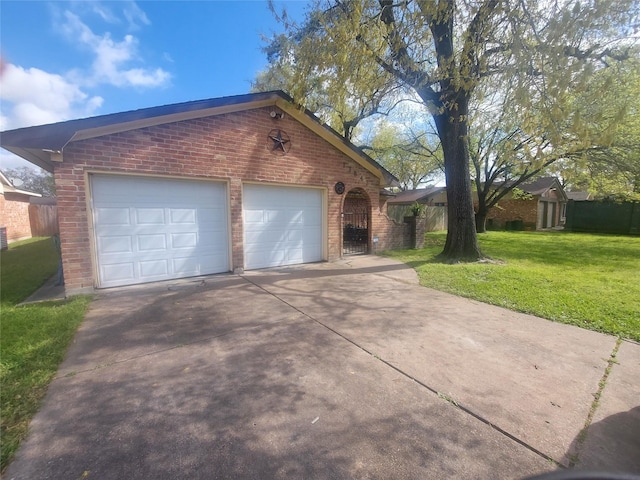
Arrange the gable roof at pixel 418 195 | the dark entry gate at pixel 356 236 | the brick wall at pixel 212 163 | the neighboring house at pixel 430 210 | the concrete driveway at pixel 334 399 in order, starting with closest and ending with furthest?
the concrete driveway at pixel 334 399 → the brick wall at pixel 212 163 → the dark entry gate at pixel 356 236 → the neighboring house at pixel 430 210 → the gable roof at pixel 418 195

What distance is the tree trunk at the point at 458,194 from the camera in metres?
8.23

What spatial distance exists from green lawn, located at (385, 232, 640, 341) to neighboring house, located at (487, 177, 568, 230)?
12.8 m

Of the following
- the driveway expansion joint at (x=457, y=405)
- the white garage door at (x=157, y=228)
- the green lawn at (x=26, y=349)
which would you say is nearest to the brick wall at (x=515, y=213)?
the white garage door at (x=157, y=228)

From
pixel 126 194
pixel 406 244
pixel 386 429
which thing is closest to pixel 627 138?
pixel 406 244

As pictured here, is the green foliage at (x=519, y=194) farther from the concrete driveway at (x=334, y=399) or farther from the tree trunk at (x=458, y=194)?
the concrete driveway at (x=334, y=399)

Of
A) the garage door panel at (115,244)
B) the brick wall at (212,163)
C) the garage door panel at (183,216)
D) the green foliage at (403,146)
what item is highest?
the green foliage at (403,146)

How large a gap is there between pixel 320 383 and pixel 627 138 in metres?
15.5

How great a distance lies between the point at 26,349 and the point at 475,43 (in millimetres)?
7250

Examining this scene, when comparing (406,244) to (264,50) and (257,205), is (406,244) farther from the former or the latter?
(264,50)

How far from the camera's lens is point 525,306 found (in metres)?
4.75

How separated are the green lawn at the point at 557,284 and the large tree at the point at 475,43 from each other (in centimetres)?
313

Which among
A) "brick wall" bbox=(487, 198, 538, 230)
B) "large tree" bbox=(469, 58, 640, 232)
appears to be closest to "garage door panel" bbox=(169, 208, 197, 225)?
"large tree" bbox=(469, 58, 640, 232)

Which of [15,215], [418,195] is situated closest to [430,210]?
[418,195]

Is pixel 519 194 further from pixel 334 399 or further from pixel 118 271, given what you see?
pixel 118 271
